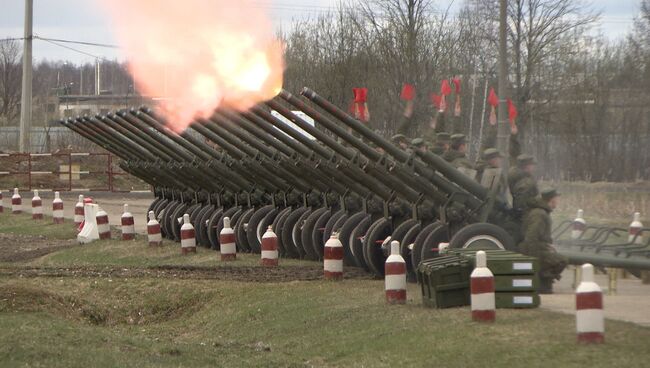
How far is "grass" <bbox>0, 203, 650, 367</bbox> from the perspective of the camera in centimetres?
1277

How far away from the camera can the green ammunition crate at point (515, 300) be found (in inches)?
580

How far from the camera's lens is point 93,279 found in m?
21.7

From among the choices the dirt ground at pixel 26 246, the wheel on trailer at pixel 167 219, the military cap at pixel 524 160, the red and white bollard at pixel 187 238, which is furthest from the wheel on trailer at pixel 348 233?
the wheel on trailer at pixel 167 219

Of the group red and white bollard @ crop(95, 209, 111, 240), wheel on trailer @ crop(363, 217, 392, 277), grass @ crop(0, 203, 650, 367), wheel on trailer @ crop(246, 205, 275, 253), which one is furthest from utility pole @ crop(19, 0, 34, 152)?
wheel on trailer @ crop(363, 217, 392, 277)

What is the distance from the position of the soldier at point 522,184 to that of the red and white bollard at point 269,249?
4944mm

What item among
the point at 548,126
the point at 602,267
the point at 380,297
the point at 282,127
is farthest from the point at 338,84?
the point at 380,297

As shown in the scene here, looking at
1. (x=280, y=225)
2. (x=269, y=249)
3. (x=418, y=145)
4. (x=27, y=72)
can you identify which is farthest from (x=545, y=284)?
(x=27, y=72)

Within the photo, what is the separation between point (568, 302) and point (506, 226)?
3273 mm

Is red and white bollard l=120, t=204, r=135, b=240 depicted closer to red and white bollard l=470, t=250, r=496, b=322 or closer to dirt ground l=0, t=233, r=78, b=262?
dirt ground l=0, t=233, r=78, b=262

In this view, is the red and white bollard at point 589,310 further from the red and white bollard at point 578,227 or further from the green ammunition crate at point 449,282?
the red and white bollard at point 578,227

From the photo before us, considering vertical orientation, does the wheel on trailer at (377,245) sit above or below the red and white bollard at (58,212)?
below

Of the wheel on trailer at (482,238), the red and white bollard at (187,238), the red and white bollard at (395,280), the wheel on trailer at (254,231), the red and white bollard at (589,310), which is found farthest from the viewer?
the red and white bollard at (187,238)

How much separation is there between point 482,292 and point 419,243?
5.29m

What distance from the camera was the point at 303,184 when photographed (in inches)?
976
